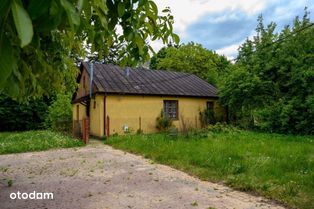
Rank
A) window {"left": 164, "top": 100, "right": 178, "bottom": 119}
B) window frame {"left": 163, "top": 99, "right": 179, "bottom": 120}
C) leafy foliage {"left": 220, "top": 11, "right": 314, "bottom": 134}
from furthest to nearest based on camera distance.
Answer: window {"left": 164, "top": 100, "right": 178, "bottom": 119}
window frame {"left": 163, "top": 99, "right": 179, "bottom": 120}
leafy foliage {"left": 220, "top": 11, "right": 314, "bottom": 134}

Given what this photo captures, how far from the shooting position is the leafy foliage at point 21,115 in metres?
27.4

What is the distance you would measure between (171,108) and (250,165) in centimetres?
1395

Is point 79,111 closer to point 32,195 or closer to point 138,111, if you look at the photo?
point 138,111

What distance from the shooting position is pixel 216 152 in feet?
31.3

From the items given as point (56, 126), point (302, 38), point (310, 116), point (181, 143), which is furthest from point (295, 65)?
point (56, 126)

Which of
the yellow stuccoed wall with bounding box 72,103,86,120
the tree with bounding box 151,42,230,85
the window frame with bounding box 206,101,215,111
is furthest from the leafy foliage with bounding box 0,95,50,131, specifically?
the tree with bounding box 151,42,230,85

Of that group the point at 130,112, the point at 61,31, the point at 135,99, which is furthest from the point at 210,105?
the point at 61,31

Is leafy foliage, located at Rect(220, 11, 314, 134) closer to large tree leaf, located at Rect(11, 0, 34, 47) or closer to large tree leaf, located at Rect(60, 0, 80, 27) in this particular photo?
large tree leaf, located at Rect(60, 0, 80, 27)

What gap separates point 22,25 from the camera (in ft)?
2.52

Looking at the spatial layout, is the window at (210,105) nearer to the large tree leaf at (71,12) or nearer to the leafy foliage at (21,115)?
the leafy foliage at (21,115)

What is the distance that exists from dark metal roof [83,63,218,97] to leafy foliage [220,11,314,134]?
107 inches

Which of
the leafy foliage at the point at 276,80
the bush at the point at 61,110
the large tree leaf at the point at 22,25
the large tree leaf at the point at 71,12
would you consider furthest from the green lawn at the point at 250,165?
the bush at the point at 61,110

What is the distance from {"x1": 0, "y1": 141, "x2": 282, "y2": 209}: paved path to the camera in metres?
5.52

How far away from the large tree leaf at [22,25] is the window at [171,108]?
20508mm
